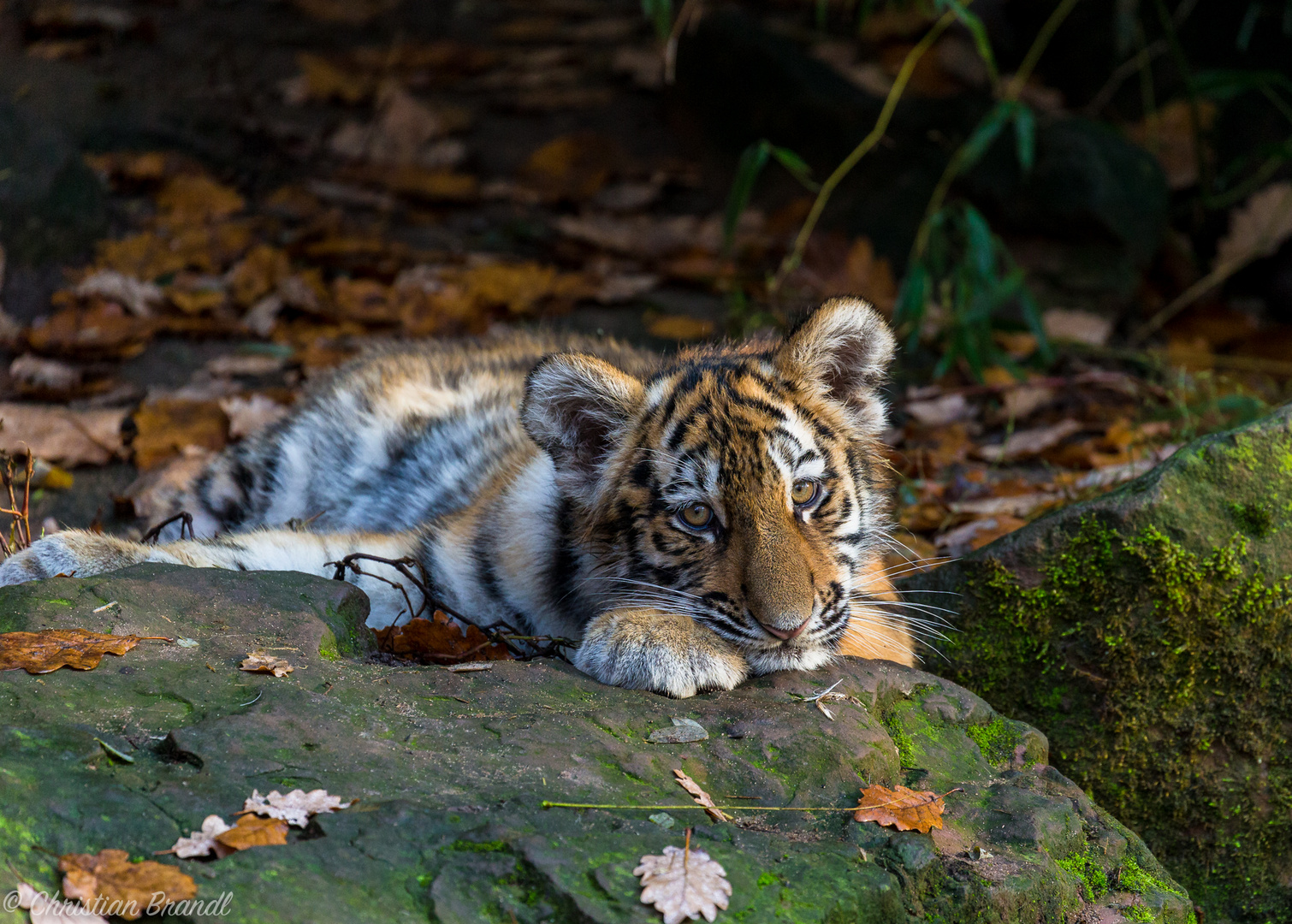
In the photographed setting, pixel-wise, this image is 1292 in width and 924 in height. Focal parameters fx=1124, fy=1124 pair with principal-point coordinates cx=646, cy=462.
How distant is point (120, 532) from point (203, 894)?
2812mm

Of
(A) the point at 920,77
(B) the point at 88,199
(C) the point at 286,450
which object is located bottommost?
(C) the point at 286,450

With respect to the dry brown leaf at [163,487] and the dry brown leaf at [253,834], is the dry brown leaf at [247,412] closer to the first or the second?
the dry brown leaf at [163,487]

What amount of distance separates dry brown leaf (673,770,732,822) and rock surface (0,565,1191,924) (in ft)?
0.09

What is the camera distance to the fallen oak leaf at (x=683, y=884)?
1.70 meters

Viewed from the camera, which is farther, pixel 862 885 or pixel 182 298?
pixel 182 298

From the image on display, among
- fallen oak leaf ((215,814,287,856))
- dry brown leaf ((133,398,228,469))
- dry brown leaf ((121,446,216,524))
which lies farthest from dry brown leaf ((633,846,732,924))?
dry brown leaf ((133,398,228,469))

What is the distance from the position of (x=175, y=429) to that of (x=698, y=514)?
291 cm

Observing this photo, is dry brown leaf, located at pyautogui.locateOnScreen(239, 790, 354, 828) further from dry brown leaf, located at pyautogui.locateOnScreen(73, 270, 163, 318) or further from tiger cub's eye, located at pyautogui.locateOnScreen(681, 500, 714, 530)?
dry brown leaf, located at pyautogui.locateOnScreen(73, 270, 163, 318)

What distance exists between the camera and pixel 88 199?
19.6ft

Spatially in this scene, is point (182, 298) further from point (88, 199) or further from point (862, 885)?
point (862, 885)

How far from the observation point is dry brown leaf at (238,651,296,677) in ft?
7.25

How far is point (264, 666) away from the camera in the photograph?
2.22m

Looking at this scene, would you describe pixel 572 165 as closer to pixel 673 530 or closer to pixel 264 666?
pixel 673 530

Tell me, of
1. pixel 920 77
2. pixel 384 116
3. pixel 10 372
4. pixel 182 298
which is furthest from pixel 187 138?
pixel 920 77
